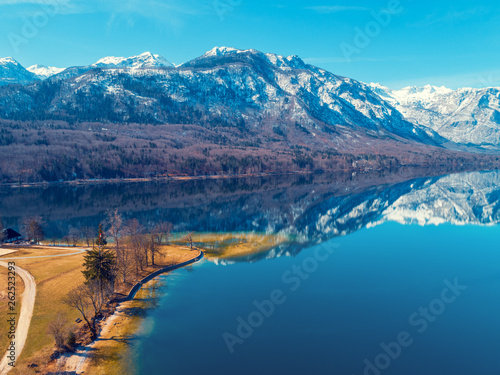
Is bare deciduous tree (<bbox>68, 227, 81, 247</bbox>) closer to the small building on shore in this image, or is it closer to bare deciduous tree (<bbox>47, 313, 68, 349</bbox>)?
the small building on shore

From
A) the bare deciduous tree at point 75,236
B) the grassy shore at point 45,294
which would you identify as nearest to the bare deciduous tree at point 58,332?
the grassy shore at point 45,294

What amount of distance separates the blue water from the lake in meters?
0.21

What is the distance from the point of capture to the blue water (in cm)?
4309

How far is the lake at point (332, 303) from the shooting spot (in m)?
43.9

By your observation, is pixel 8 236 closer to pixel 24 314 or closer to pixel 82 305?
pixel 24 314

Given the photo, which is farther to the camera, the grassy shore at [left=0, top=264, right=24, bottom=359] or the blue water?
the blue water

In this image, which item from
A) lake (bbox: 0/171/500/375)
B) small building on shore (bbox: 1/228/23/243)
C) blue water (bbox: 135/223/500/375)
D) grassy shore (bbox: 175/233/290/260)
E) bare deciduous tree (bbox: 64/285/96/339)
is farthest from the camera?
grassy shore (bbox: 175/233/290/260)

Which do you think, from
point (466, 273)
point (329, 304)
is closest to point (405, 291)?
point (329, 304)

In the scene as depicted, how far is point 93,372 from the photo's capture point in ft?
129

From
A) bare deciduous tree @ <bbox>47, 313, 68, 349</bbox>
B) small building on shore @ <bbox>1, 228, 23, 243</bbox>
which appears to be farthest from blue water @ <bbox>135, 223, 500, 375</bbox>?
small building on shore @ <bbox>1, 228, 23, 243</bbox>

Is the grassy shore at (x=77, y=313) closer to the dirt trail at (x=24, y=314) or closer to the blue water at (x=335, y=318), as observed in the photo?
the dirt trail at (x=24, y=314)

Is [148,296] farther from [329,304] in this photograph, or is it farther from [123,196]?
[123,196]

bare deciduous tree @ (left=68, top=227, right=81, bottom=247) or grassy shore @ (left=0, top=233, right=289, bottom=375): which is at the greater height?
bare deciduous tree @ (left=68, top=227, right=81, bottom=247)

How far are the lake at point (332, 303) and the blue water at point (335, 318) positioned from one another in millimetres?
210
